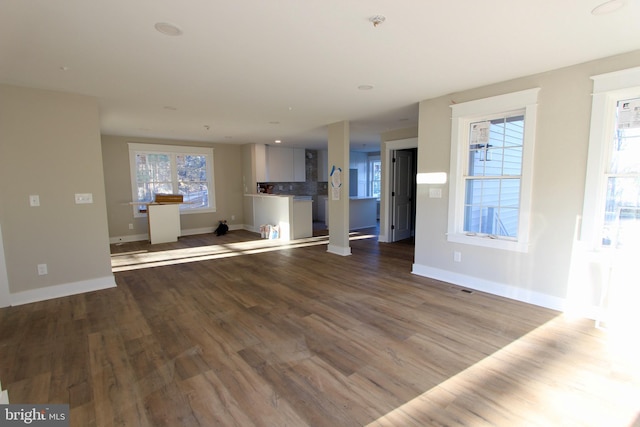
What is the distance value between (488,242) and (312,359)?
8.39 ft

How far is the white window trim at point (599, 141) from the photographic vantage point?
8.65ft

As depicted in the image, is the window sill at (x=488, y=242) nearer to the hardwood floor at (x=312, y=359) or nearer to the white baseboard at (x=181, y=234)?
the hardwood floor at (x=312, y=359)

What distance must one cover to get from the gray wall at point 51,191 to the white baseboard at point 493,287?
4.35 metres

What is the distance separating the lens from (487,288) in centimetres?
358

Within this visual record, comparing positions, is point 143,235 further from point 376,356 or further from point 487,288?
point 487,288

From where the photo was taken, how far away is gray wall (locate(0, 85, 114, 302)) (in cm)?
329

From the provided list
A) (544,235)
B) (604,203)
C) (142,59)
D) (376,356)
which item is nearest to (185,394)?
(376,356)

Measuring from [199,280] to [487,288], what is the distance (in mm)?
3725

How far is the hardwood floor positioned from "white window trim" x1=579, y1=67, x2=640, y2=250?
0.93 meters

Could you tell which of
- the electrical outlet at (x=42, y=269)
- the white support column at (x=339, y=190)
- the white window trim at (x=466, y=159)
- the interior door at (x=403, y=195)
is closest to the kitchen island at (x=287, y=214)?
the white support column at (x=339, y=190)

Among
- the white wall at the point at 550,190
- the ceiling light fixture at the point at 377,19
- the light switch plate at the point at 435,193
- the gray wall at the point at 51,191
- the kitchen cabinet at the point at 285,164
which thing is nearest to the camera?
the ceiling light fixture at the point at 377,19

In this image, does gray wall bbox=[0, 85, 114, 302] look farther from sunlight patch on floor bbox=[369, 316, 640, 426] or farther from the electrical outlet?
sunlight patch on floor bbox=[369, 316, 640, 426]

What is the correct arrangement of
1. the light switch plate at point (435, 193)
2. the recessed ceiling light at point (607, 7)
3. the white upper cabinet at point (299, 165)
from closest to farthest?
1. the recessed ceiling light at point (607, 7)
2. the light switch plate at point (435, 193)
3. the white upper cabinet at point (299, 165)

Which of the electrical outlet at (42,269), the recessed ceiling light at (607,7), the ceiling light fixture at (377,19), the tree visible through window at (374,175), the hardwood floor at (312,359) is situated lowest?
the hardwood floor at (312,359)
